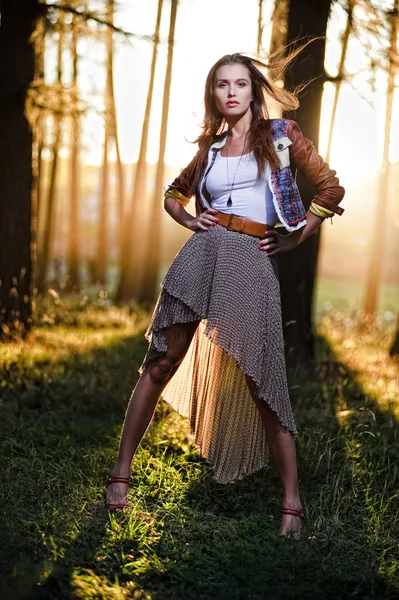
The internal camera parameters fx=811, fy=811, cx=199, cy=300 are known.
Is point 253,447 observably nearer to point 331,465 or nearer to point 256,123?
point 331,465

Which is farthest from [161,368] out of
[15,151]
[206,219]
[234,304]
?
[15,151]

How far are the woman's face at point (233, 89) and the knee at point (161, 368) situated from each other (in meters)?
1.22

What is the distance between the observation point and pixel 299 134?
12.6ft

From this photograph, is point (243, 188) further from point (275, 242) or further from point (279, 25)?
point (279, 25)

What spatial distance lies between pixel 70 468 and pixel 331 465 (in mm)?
1532

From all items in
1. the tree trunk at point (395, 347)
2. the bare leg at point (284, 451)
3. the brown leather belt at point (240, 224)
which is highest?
the brown leather belt at point (240, 224)

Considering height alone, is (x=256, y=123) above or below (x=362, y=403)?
above

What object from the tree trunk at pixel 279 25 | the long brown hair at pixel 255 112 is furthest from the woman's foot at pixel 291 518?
the tree trunk at pixel 279 25

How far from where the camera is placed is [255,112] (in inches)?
154

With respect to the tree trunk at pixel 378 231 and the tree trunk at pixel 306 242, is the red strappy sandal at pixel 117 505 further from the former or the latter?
the tree trunk at pixel 378 231

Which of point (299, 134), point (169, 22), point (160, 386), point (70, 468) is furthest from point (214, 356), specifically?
point (169, 22)

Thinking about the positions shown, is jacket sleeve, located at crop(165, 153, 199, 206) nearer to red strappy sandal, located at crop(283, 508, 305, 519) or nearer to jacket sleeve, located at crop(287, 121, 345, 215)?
jacket sleeve, located at crop(287, 121, 345, 215)

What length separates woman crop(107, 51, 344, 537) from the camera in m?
3.80

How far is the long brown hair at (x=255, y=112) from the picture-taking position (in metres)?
3.78
